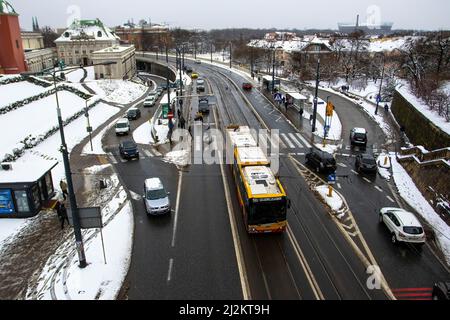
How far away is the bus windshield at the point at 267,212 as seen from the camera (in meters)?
18.0

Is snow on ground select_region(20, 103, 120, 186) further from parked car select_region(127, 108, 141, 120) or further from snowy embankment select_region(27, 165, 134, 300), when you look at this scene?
snowy embankment select_region(27, 165, 134, 300)

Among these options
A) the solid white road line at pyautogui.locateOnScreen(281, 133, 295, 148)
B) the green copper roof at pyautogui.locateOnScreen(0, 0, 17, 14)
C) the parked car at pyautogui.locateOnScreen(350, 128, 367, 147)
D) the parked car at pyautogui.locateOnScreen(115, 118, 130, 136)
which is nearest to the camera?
the parked car at pyautogui.locateOnScreen(350, 128, 367, 147)

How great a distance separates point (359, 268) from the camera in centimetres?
1662

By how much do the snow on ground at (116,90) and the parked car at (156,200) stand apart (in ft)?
129

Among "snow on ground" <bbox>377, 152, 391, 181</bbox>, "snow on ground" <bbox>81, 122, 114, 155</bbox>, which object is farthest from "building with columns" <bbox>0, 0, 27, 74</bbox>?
"snow on ground" <bbox>377, 152, 391, 181</bbox>

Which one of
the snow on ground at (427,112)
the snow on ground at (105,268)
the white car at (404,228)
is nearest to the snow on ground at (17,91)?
the snow on ground at (105,268)

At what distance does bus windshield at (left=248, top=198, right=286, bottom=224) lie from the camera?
1800cm

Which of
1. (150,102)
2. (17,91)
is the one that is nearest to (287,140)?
(150,102)

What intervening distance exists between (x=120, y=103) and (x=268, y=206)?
4529 cm

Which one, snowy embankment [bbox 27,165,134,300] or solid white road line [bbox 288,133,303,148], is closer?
snowy embankment [bbox 27,165,134,300]

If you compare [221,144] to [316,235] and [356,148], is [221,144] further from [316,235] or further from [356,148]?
[316,235]

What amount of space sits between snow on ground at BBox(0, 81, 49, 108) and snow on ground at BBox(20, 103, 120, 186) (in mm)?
6521

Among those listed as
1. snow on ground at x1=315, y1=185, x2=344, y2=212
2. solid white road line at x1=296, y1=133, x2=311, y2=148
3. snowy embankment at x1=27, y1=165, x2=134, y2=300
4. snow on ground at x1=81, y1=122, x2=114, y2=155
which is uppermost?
snowy embankment at x1=27, y1=165, x2=134, y2=300
